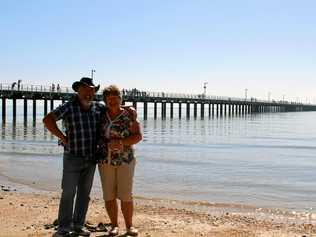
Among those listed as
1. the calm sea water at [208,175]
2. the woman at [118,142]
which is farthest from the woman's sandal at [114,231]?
the calm sea water at [208,175]

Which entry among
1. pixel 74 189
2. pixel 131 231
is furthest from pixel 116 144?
pixel 131 231

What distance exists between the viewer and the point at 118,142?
6.02 metres

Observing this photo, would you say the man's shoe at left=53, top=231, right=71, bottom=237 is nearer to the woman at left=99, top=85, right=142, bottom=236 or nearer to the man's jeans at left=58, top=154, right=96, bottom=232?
the man's jeans at left=58, top=154, right=96, bottom=232

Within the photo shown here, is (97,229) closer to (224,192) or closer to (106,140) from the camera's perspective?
(106,140)

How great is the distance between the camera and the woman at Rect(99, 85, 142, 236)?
6070 millimetres

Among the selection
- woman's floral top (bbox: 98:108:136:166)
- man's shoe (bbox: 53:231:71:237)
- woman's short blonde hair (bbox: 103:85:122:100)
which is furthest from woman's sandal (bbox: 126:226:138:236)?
woman's short blonde hair (bbox: 103:85:122:100)

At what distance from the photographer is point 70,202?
6207mm

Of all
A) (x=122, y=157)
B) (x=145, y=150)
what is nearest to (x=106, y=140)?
(x=122, y=157)

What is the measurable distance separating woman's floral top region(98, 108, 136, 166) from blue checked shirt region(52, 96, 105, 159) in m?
0.12

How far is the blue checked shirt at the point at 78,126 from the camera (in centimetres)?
600

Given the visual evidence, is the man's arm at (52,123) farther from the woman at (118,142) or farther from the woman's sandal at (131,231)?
the woman's sandal at (131,231)

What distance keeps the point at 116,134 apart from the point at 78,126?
445mm

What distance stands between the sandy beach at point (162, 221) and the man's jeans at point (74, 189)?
1.08 ft

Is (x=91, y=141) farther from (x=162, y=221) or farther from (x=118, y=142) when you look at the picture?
(x=162, y=221)
